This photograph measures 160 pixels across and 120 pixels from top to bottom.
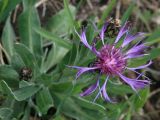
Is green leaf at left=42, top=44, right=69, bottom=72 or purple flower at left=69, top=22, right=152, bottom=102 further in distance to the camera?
green leaf at left=42, top=44, right=69, bottom=72

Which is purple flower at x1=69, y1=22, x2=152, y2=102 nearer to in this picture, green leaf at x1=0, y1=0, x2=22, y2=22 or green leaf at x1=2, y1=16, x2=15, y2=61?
green leaf at x1=0, y1=0, x2=22, y2=22

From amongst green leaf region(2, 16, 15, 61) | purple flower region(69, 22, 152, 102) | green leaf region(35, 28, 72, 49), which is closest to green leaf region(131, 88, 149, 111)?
purple flower region(69, 22, 152, 102)

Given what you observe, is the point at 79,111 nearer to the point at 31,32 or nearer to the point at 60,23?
the point at 31,32

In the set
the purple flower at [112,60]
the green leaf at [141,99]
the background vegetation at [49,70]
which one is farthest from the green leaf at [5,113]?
the green leaf at [141,99]

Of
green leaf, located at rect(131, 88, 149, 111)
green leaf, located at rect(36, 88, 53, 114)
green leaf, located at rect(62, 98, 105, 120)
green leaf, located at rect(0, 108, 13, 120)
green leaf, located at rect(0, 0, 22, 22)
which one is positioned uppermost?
green leaf, located at rect(0, 0, 22, 22)

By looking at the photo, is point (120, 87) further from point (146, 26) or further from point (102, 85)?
point (146, 26)

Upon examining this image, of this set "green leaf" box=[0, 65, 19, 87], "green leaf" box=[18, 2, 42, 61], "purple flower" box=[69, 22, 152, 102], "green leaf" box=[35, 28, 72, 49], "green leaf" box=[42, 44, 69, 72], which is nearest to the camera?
"purple flower" box=[69, 22, 152, 102]

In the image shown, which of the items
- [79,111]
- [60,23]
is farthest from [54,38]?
[60,23]
